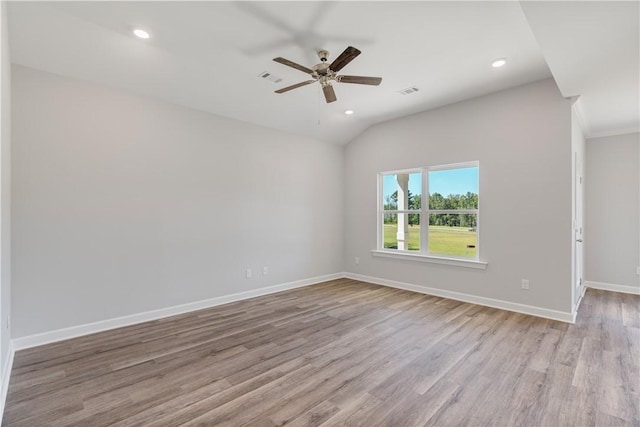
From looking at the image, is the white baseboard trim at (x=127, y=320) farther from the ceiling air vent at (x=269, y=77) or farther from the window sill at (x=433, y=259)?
the ceiling air vent at (x=269, y=77)

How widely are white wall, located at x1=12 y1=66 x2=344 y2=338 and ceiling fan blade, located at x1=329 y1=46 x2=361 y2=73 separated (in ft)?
7.40

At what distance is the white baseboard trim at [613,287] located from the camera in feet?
15.7

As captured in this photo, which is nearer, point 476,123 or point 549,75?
point 549,75

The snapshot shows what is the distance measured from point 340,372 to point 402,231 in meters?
3.40

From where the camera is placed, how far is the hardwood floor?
6.32 ft

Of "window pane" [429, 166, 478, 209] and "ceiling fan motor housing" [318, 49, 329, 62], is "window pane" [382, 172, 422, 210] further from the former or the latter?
"ceiling fan motor housing" [318, 49, 329, 62]

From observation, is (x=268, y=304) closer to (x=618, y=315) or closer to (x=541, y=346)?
(x=541, y=346)

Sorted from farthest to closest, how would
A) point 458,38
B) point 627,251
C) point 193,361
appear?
1. point 627,251
2. point 458,38
3. point 193,361

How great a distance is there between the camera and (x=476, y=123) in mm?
4289

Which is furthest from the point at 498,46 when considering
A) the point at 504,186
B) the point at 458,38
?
the point at 504,186

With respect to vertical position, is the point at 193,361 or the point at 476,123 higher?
the point at 476,123

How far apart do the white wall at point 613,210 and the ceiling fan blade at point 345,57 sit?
5.12 meters

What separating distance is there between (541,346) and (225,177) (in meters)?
4.25

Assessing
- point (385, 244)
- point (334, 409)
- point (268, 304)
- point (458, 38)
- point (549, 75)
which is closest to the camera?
point (334, 409)
